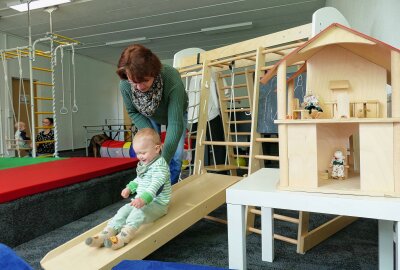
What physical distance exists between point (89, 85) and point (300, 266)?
32.3 feet

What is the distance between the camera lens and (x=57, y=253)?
4.81 feet

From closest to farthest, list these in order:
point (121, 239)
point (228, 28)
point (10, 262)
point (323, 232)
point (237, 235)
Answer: point (10, 262)
point (237, 235)
point (121, 239)
point (323, 232)
point (228, 28)

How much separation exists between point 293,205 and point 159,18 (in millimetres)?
6812

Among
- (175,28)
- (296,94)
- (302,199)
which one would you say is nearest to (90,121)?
(175,28)

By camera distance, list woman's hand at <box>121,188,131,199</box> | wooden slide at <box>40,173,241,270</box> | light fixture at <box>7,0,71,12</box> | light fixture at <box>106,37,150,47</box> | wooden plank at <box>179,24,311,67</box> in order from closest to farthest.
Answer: wooden slide at <box>40,173,241,270</box> < woman's hand at <box>121,188,131,199</box> < wooden plank at <box>179,24,311,67</box> < light fixture at <box>7,0,71,12</box> < light fixture at <box>106,37,150,47</box>

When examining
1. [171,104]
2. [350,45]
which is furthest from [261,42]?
[350,45]

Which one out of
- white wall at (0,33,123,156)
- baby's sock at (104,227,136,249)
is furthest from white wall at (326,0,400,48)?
white wall at (0,33,123,156)

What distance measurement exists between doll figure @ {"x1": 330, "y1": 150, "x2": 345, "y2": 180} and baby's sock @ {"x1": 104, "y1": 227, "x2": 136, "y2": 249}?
3.09 ft

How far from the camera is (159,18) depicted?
7082 mm

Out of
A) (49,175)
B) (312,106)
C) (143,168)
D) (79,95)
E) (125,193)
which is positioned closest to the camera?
(312,106)

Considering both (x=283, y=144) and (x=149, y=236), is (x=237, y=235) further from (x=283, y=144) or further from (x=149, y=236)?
(x=149, y=236)

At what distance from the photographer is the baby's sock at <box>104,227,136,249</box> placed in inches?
55.9

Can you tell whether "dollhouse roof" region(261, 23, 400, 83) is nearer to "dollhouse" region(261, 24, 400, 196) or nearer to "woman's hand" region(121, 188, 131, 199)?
"dollhouse" region(261, 24, 400, 196)

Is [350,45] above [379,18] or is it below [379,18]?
below
